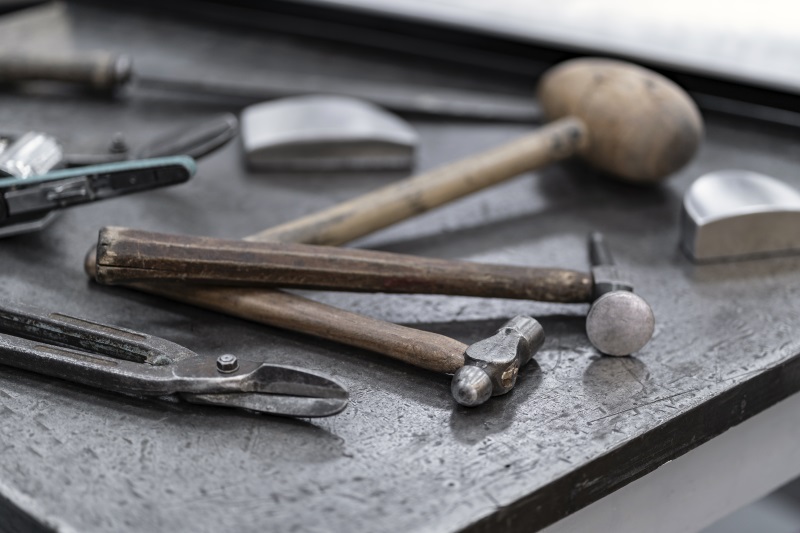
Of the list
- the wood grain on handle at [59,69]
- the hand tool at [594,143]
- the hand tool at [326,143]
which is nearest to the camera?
the hand tool at [594,143]

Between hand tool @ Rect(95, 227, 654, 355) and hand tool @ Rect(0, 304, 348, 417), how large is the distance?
8 centimetres

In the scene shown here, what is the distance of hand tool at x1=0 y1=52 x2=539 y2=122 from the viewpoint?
4.92 feet

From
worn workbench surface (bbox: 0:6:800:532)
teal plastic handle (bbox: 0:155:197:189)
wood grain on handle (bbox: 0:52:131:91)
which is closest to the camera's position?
worn workbench surface (bbox: 0:6:800:532)

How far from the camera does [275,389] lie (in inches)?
30.0

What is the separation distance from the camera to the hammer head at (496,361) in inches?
30.7

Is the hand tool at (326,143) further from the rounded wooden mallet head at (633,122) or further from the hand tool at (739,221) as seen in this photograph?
the hand tool at (739,221)

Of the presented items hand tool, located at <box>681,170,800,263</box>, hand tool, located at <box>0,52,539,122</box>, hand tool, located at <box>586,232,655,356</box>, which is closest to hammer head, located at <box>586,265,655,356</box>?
hand tool, located at <box>586,232,655,356</box>

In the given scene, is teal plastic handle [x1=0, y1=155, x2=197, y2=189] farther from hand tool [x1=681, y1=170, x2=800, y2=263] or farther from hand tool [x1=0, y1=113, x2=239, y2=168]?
hand tool [x1=681, y1=170, x2=800, y2=263]

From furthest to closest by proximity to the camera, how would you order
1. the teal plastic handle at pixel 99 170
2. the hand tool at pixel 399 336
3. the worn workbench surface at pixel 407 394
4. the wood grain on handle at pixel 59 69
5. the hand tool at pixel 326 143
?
the wood grain on handle at pixel 59 69 < the hand tool at pixel 326 143 < the teal plastic handle at pixel 99 170 < the hand tool at pixel 399 336 < the worn workbench surface at pixel 407 394

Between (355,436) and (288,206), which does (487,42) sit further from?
(355,436)

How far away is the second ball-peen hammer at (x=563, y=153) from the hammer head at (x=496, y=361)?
203 mm

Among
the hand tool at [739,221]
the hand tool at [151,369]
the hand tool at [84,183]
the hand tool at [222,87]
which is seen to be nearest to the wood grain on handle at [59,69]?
Answer: the hand tool at [222,87]

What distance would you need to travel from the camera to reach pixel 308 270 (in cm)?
90

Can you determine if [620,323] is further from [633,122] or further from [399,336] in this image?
[633,122]
